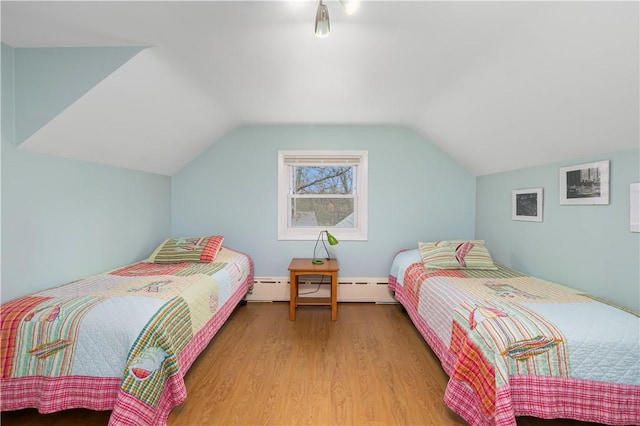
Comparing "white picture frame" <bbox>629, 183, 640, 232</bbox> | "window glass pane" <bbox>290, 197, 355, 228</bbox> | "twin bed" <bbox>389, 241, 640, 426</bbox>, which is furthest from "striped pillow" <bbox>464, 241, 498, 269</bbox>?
"window glass pane" <bbox>290, 197, 355, 228</bbox>

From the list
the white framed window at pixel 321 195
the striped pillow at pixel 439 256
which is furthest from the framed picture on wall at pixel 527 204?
the white framed window at pixel 321 195

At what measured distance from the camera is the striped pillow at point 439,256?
297cm

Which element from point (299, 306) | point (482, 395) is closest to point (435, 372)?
point (482, 395)

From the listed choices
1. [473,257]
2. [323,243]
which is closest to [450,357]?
[473,257]

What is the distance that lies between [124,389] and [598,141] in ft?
10.4

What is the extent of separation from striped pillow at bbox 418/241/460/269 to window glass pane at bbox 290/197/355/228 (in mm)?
1103

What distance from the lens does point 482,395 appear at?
149 centimetres

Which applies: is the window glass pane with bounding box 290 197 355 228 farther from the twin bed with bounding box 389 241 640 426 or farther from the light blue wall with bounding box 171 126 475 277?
the twin bed with bounding box 389 241 640 426

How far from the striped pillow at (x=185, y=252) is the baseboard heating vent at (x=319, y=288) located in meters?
0.79

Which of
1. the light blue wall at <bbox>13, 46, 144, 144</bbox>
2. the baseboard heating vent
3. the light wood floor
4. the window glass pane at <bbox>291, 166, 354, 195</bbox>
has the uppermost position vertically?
the light blue wall at <bbox>13, 46, 144, 144</bbox>

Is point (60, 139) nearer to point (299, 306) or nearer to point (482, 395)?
point (299, 306)

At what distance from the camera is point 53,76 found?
194 cm

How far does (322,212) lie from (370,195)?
2.21ft

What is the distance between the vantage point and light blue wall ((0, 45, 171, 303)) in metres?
1.87
